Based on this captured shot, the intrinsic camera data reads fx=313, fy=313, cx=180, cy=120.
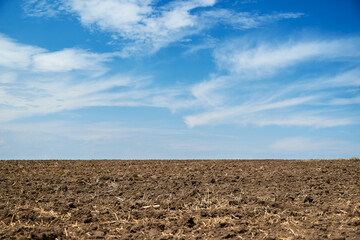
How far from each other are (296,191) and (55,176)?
28.5 ft

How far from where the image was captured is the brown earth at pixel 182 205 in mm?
5969

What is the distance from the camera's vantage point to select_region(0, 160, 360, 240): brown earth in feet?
19.6

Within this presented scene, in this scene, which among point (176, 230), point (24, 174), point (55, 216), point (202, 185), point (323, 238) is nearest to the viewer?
point (323, 238)

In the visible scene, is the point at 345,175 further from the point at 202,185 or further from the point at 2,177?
the point at 2,177

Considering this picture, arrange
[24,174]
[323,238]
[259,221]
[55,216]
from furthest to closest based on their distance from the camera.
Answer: [24,174] < [55,216] < [259,221] < [323,238]

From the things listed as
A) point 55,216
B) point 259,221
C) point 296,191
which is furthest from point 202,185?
point 55,216

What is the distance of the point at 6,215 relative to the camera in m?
7.14

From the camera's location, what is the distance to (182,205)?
26.3ft

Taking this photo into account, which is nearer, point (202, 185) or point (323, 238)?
point (323, 238)

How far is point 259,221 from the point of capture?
6.63 meters

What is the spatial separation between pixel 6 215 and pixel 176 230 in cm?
404

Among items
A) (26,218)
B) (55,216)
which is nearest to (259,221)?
(55,216)

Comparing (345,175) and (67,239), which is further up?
(345,175)

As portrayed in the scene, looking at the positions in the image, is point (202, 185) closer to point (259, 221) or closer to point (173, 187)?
point (173, 187)
